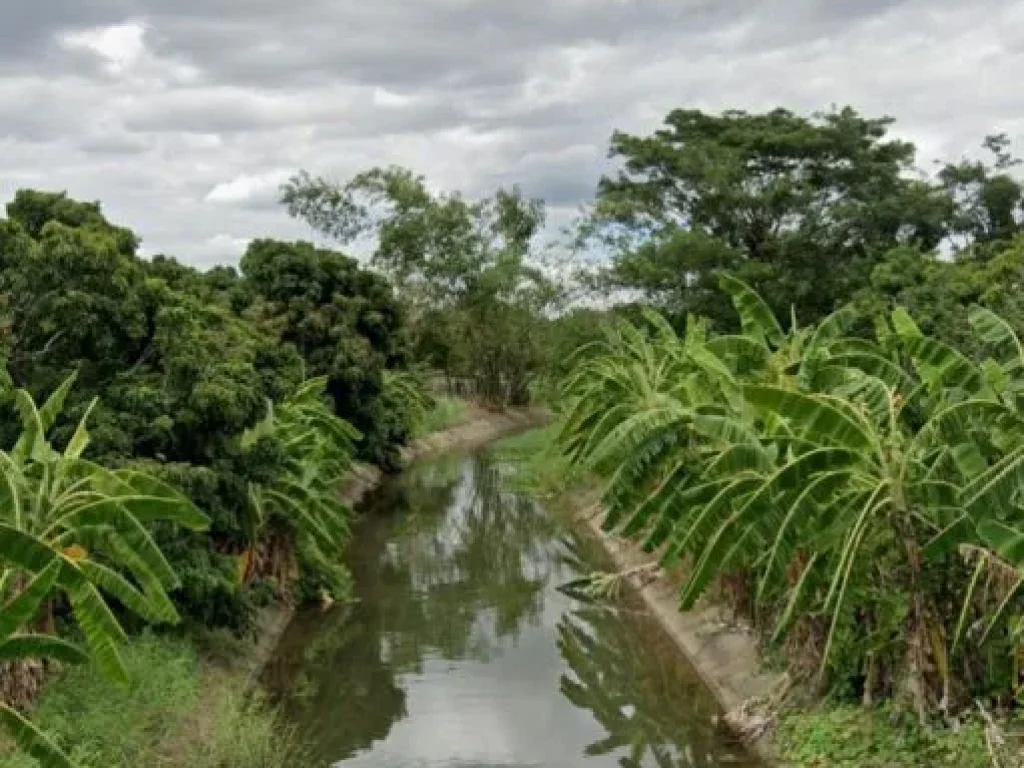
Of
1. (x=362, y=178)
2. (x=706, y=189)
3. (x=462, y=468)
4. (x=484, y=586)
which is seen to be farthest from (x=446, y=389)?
(x=484, y=586)

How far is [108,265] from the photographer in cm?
1435

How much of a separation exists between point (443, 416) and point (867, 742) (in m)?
36.3

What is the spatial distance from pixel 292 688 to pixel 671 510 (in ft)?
17.8

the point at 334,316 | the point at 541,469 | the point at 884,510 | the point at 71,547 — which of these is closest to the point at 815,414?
the point at 884,510

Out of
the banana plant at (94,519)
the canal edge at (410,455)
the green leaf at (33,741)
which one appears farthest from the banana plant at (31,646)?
the canal edge at (410,455)

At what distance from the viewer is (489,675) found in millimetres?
16000

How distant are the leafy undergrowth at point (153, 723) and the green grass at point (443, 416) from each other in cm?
2883

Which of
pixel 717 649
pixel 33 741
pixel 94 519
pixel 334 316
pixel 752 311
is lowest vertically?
pixel 717 649

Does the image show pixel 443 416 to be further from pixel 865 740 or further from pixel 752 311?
pixel 865 740

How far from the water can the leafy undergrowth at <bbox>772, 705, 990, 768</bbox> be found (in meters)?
1.17

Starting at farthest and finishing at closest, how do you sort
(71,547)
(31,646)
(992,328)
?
(992,328)
(71,547)
(31,646)

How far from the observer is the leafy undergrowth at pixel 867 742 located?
996 cm

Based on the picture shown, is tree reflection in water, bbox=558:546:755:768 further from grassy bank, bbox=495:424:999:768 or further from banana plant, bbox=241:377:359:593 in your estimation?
banana plant, bbox=241:377:359:593

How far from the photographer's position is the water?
13250mm
